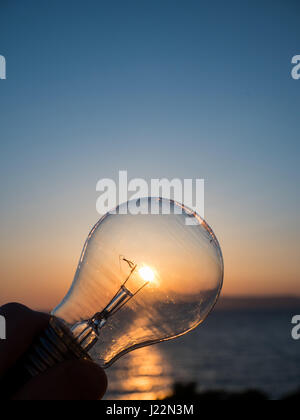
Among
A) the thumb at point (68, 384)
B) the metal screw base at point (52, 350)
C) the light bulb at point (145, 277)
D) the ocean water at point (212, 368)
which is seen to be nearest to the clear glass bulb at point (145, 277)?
the light bulb at point (145, 277)

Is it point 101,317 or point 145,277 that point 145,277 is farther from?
point 101,317

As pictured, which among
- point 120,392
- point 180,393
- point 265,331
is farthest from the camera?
point 265,331

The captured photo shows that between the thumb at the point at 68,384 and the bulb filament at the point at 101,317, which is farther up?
the bulb filament at the point at 101,317

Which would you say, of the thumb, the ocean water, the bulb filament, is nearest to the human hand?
the thumb

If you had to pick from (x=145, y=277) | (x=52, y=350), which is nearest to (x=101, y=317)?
(x=145, y=277)

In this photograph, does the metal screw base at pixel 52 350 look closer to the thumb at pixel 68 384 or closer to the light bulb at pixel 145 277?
the thumb at pixel 68 384
